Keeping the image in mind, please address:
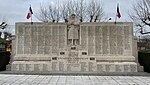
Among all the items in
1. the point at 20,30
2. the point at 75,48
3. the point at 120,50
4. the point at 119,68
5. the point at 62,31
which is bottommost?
the point at 119,68

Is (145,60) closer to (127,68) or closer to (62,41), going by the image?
(127,68)

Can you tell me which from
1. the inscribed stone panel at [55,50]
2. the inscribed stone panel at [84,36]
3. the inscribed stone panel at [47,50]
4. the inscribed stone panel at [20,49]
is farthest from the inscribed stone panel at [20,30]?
the inscribed stone panel at [84,36]

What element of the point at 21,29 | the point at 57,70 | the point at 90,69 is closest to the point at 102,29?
the point at 90,69

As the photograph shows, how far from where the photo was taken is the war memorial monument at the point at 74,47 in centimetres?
1606

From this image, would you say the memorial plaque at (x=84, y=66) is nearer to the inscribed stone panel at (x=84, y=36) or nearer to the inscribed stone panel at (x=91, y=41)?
the inscribed stone panel at (x=84, y=36)

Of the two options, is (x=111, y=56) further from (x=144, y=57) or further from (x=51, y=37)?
(x=51, y=37)

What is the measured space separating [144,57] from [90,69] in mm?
4017

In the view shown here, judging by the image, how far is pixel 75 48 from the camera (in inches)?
644

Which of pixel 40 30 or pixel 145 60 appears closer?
pixel 145 60

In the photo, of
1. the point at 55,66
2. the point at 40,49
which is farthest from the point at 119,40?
the point at 40,49

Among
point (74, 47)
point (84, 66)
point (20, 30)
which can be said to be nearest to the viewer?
point (84, 66)

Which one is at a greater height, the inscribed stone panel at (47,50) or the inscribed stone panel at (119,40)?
the inscribed stone panel at (119,40)

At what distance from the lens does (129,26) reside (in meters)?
16.7

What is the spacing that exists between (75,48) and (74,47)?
10 cm
